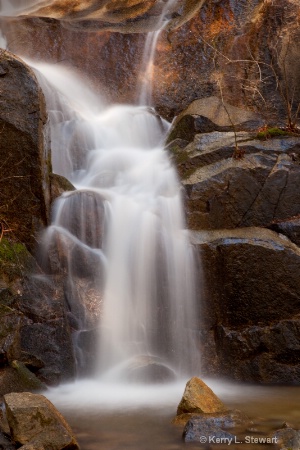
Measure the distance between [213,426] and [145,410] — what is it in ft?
3.63

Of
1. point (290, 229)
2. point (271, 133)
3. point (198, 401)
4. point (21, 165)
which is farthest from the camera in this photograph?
point (271, 133)

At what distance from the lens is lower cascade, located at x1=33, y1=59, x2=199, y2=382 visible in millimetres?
7219

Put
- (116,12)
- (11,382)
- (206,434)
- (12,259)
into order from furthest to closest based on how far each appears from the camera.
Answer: (116,12) → (12,259) → (11,382) → (206,434)

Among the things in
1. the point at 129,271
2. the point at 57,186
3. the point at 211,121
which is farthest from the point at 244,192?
the point at 57,186

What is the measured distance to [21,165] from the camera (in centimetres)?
772

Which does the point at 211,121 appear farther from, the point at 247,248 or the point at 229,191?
the point at 247,248

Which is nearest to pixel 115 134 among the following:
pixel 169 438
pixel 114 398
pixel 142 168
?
pixel 142 168

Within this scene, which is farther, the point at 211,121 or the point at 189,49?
the point at 189,49

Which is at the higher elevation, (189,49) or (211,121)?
(189,49)

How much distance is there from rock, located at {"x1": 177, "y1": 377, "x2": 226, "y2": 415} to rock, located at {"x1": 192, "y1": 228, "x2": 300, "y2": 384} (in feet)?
6.65

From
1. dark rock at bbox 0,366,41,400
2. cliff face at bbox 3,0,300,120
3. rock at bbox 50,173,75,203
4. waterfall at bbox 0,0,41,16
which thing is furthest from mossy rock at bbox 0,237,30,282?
waterfall at bbox 0,0,41,16

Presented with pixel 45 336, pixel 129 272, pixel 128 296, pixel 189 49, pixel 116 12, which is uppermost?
pixel 116 12

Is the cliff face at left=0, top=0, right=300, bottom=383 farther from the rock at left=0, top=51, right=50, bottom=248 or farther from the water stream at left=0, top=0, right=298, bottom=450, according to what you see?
the water stream at left=0, top=0, right=298, bottom=450

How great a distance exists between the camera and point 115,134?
1162cm
